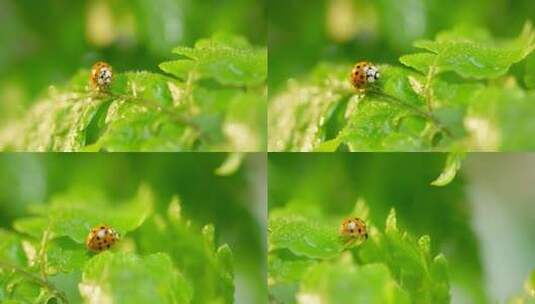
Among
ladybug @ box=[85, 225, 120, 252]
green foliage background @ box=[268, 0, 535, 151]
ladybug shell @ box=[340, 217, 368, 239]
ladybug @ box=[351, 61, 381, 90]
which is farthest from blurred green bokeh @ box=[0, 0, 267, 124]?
ladybug shell @ box=[340, 217, 368, 239]

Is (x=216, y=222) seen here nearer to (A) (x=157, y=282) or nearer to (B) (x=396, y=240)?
(A) (x=157, y=282)

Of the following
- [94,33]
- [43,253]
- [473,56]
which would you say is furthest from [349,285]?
[94,33]

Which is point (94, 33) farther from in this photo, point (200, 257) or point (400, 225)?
point (400, 225)

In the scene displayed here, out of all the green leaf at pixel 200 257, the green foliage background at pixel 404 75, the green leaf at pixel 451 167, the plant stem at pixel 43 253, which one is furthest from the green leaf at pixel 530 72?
the plant stem at pixel 43 253

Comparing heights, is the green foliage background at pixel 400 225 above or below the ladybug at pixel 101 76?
below

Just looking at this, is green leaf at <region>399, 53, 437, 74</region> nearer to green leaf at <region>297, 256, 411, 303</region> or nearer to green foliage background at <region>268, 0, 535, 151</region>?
green foliage background at <region>268, 0, 535, 151</region>

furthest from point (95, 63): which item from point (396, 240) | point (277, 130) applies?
point (396, 240)

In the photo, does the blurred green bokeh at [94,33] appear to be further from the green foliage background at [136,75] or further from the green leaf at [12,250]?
the green leaf at [12,250]
